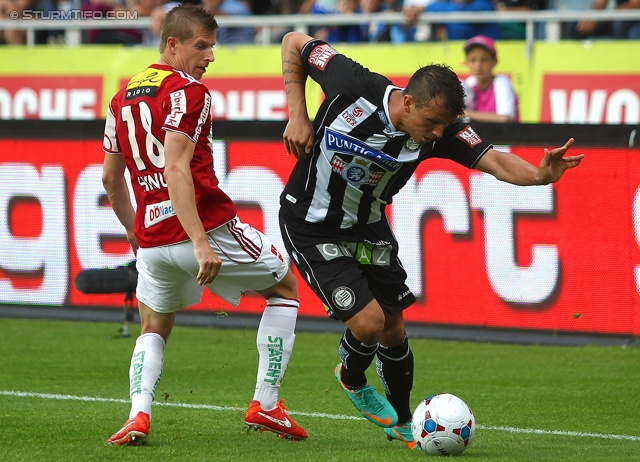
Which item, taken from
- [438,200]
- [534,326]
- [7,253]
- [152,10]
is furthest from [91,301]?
[152,10]

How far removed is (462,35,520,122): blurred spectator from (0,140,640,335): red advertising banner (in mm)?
1535

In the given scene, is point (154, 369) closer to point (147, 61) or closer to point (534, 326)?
point (534, 326)

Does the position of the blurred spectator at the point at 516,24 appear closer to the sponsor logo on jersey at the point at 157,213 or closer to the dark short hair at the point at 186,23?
the dark short hair at the point at 186,23

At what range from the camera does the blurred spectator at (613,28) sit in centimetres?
1196

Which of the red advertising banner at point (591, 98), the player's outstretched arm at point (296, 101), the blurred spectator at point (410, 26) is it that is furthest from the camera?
the blurred spectator at point (410, 26)

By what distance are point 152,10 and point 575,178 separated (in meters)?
7.21

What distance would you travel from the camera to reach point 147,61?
13.8 meters

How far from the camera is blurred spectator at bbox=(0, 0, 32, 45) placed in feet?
50.0

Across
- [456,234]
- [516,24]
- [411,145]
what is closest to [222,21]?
[516,24]

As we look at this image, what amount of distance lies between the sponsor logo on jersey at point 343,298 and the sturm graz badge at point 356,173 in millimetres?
564

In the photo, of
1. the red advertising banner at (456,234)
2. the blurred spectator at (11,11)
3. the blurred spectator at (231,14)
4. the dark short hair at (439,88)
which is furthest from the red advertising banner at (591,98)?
the blurred spectator at (11,11)

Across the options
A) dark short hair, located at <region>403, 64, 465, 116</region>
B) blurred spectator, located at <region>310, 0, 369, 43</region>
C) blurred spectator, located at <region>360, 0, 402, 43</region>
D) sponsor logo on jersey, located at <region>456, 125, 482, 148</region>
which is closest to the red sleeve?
dark short hair, located at <region>403, 64, 465, 116</region>

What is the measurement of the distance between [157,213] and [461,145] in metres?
1.61

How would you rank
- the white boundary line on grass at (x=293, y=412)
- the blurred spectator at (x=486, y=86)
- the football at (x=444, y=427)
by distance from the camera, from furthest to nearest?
1. the blurred spectator at (x=486, y=86)
2. the white boundary line on grass at (x=293, y=412)
3. the football at (x=444, y=427)
